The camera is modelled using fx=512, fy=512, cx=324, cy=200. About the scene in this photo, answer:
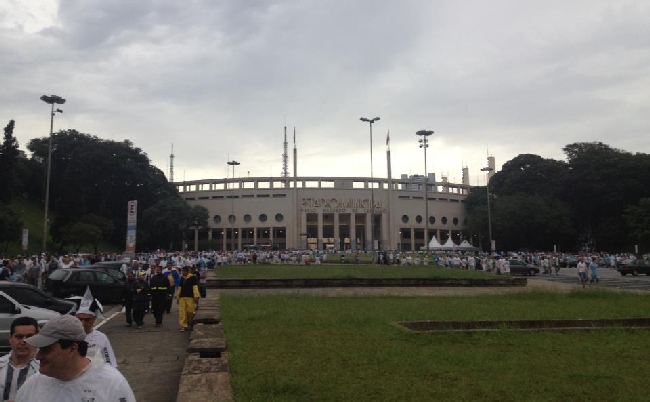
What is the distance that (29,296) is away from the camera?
10.9m

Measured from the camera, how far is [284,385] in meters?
6.31

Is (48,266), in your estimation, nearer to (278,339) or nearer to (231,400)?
(278,339)

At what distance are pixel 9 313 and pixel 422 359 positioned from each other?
7.72 meters

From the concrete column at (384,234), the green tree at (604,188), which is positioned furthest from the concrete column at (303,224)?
the green tree at (604,188)

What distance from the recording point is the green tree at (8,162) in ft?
168

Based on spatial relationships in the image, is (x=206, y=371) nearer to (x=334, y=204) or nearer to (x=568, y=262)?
(x=568, y=262)

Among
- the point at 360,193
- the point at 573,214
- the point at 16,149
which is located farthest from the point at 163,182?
the point at 573,214

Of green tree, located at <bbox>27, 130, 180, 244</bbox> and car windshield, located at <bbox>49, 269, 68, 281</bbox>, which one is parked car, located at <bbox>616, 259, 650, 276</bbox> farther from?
green tree, located at <bbox>27, 130, 180, 244</bbox>

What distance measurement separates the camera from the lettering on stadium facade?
319 feet

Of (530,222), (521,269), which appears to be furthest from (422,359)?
(530,222)

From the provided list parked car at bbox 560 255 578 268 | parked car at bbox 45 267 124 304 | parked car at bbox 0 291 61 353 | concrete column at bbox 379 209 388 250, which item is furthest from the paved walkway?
concrete column at bbox 379 209 388 250

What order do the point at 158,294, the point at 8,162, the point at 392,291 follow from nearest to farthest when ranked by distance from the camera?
the point at 158,294 → the point at 392,291 → the point at 8,162

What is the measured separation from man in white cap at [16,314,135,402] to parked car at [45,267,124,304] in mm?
15505

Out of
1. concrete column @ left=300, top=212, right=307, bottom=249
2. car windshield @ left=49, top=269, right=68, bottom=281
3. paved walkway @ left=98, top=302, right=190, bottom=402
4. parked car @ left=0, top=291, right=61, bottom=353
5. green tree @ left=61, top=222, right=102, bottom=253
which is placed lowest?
paved walkway @ left=98, top=302, right=190, bottom=402
